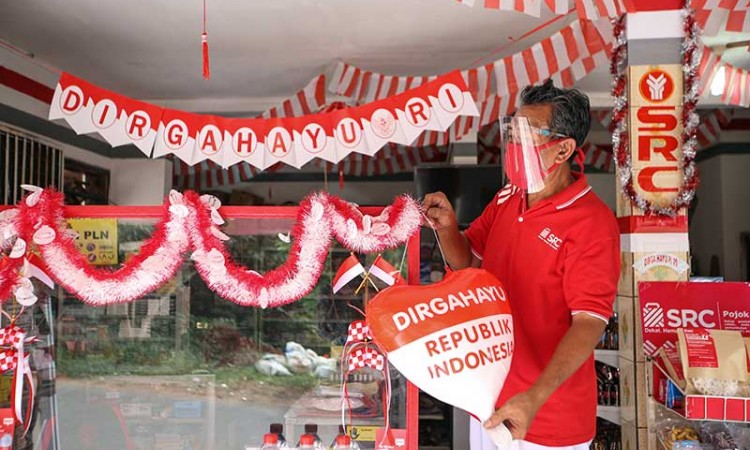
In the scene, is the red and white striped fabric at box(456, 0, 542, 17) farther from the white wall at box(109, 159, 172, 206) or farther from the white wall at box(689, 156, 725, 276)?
the white wall at box(689, 156, 725, 276)

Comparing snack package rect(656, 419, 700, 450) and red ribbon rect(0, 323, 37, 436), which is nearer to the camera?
red ribbon rect(0, 323, 37, 436)

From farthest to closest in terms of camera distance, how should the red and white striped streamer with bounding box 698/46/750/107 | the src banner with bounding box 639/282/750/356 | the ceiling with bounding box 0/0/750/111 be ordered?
1. the red and white striped streamer with bounding box 698/46/750/107
2. the ceiling with bounding box 0/0/750/111
3. the src banner with bounding box 639/282/750/356

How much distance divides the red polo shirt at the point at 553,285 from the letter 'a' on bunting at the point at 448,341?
0.28 m

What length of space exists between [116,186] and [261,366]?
5.10m

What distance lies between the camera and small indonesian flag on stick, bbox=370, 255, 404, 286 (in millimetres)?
2113

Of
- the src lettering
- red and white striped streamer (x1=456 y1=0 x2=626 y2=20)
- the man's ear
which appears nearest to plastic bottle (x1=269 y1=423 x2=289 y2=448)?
the man's ear

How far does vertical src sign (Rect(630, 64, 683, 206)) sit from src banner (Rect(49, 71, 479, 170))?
0.86m

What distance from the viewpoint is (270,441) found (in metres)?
2.11

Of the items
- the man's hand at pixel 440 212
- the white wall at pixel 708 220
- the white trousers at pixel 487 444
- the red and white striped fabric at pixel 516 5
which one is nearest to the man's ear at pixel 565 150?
the man's hand at pixel 440 212

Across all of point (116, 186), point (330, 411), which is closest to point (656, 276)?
point (330, 411)

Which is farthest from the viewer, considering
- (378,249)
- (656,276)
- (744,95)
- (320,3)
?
(744,95)

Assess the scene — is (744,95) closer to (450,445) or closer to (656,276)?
(656,276)

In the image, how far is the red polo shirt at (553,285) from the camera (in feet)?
6.10

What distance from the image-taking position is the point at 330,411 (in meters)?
2.20
